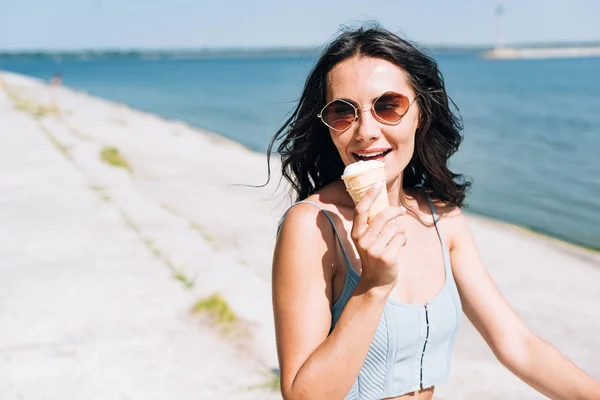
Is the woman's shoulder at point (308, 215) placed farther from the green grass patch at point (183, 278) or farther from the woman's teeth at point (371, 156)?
the green grass patch at point (183, 278)

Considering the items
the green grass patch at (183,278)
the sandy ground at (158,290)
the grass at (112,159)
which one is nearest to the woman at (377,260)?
the sandy ground at (158,290)

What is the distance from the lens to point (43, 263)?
5.48 meters

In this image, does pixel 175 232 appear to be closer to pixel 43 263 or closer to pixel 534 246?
pixel 43 263

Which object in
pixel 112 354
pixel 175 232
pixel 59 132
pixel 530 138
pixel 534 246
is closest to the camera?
pixel 112 354

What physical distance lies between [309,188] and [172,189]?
8066 mm

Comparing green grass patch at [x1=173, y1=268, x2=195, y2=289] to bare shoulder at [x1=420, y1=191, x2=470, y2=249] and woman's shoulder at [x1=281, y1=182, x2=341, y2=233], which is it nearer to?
bare shoulder at [x1=420, y1=191, x2=470, y2=249]

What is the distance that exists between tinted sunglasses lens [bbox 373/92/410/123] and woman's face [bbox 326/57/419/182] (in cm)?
2

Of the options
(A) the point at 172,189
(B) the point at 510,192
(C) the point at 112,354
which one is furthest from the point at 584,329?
(B) the point at 510,192

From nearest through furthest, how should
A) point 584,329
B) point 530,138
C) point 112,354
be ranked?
point 112,354 < point 584,329 < point 530,138

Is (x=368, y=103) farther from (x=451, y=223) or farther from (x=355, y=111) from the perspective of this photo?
(x=451, y=223)

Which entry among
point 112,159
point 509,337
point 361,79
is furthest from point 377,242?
point 112,159

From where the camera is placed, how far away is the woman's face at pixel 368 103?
6.40 feet

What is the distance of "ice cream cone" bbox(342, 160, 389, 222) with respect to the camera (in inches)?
71.8

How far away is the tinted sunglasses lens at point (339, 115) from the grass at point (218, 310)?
2517 millimetres
